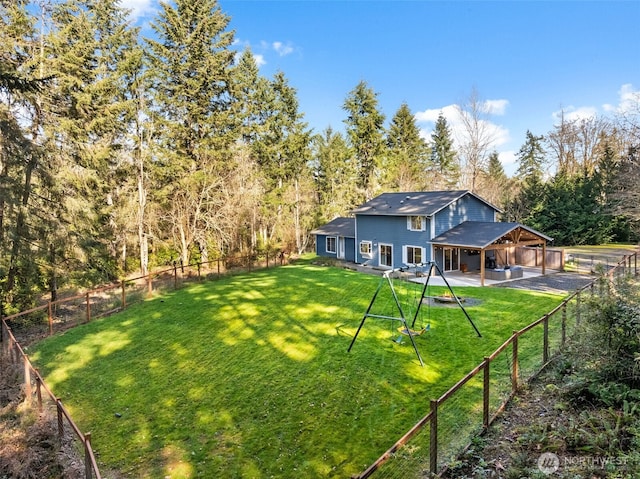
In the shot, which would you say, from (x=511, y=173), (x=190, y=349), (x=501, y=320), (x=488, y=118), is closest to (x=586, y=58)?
(x=488, y=118)

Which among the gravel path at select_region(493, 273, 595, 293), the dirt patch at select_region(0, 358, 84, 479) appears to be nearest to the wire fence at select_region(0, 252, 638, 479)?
the dirt patch at select_region(0, 358, 84, 479)

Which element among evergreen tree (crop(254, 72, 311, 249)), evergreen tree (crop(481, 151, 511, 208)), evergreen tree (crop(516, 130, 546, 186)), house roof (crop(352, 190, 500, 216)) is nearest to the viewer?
house roof (crop(352, 190, 500, 216))

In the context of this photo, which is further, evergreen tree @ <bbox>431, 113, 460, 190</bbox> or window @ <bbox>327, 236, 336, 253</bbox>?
evergreen tree @ <bbox>431, 113, 460, 190</bbox>

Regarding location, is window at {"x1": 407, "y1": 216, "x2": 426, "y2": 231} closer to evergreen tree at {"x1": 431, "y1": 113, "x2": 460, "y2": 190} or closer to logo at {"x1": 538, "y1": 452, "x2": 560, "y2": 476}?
logo at {"x1": 538, "y1": 452, "x2": 560, "y2": 476}

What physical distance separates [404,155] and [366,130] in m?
5.11

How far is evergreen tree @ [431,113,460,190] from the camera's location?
43.5 metres

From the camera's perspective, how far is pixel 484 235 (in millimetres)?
19156

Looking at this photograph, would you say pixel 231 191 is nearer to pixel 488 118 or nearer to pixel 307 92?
pixel 307 92

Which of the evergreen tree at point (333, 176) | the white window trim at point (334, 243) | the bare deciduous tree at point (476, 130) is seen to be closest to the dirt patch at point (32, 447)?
the white window trim at point (334, 243)

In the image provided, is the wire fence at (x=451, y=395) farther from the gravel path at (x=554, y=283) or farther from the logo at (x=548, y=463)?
the gravel path at (x=554, y=283)

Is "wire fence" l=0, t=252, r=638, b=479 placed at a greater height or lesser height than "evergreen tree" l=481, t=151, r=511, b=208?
lesser

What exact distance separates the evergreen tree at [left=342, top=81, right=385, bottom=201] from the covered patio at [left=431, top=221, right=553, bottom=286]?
1574 cm

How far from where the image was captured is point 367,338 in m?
10.4

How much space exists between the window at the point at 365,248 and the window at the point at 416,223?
3.85 metres
